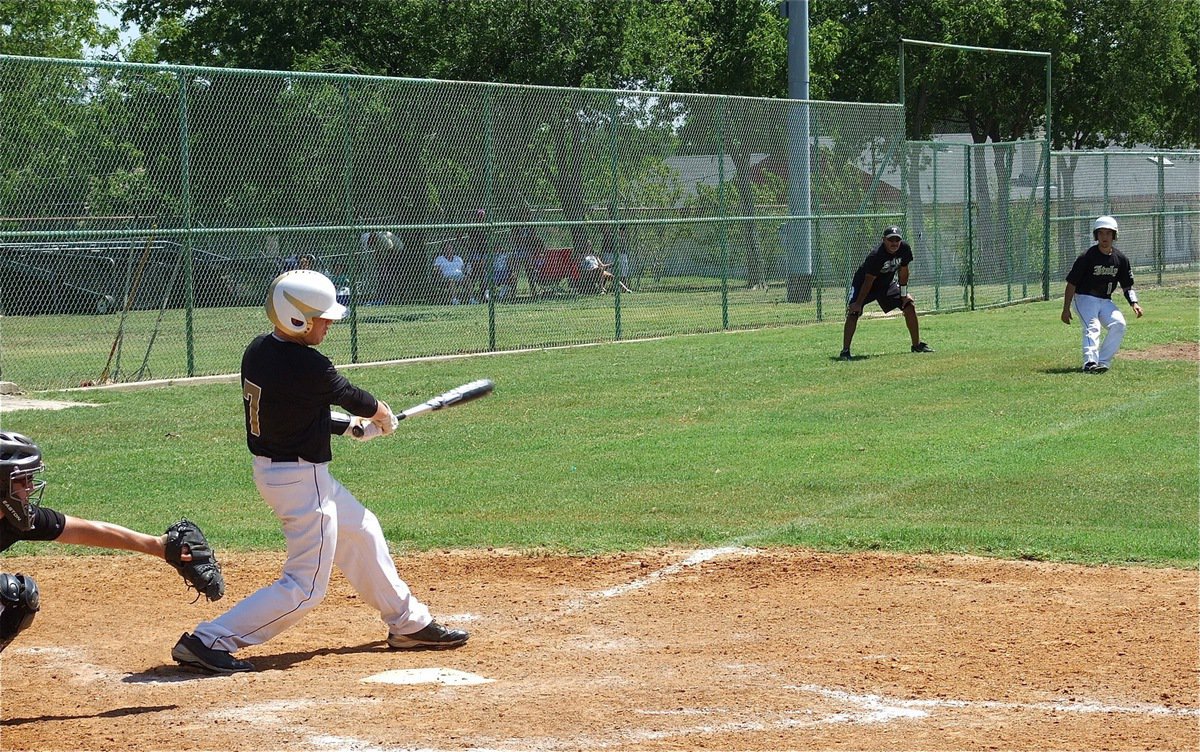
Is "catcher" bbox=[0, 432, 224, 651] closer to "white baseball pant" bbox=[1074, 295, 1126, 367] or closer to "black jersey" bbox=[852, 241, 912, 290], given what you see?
"white baseball pant" bbox=[1074, 295, 1126, 367]

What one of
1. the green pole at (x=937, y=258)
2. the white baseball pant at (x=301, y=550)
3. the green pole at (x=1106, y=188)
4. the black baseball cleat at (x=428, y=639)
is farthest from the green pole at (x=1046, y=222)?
the white baseball pant at (x=301, y=550)

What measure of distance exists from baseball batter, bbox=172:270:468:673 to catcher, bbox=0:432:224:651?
0.23 m

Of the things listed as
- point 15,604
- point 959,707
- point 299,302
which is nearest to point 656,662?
point 959,707

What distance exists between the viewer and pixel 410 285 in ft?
67.8

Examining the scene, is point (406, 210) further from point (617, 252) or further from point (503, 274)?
point (617, 252)

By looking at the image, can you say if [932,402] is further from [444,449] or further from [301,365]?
[301,365]

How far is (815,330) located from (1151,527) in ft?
48.2

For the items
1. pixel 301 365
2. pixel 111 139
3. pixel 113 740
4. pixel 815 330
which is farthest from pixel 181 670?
pixel 815 330

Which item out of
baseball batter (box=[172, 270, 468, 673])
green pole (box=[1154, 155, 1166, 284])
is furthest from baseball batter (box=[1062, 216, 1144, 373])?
green pole (box=[1154, 155, 1166, 284])

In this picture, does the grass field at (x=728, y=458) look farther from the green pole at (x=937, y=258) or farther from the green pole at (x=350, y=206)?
the green pole at (x=937, y=258)

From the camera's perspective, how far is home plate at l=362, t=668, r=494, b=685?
584 centimetres

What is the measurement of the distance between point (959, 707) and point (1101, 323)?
483 inches

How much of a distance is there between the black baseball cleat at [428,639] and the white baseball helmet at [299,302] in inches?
57.4

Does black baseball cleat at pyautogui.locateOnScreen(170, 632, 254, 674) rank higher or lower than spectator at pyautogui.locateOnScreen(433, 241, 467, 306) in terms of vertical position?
lower
